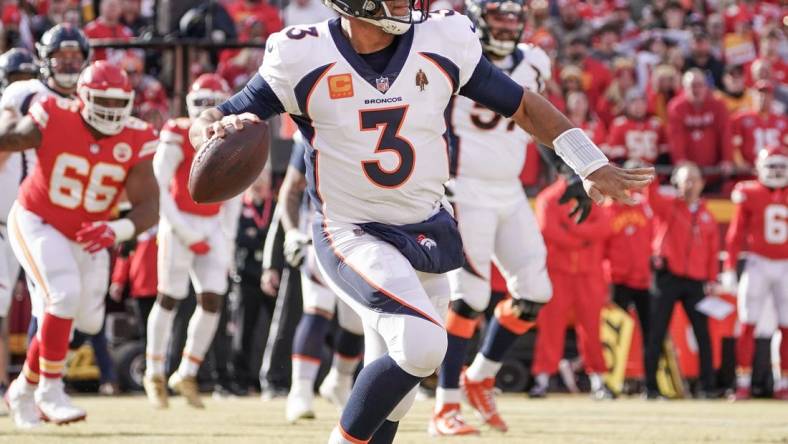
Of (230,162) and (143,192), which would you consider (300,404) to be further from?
(230,162)

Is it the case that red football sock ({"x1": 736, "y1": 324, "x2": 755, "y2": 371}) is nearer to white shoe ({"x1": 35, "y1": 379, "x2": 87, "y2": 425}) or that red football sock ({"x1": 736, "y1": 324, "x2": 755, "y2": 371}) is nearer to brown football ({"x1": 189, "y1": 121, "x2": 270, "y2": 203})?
white shoe ({"x1": 35, "y1": 379, "x2": 87, "y2": 425})

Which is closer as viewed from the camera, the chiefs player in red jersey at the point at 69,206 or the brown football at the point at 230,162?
the brown football at the point at 230,162

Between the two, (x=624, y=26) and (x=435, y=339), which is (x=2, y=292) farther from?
(x=624, y=26)

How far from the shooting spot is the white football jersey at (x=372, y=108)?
15.0ft

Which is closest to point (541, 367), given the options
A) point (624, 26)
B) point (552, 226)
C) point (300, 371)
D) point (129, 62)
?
point (552, 226)

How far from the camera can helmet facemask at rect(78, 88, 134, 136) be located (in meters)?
6.97

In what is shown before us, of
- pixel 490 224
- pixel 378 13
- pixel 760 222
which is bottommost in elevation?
pixel 760 222

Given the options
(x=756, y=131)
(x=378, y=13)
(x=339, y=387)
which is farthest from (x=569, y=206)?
(x=378, y=13)

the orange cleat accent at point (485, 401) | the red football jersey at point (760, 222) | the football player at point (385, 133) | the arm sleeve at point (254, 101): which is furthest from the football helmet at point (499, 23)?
the red football jersey at point (760, 222)

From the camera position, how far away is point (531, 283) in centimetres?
671

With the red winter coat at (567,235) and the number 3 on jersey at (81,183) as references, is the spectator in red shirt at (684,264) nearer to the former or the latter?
the red winter coat at (567,235)

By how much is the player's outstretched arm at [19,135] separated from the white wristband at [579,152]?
3121 millimetres

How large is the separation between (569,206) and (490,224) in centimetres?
465

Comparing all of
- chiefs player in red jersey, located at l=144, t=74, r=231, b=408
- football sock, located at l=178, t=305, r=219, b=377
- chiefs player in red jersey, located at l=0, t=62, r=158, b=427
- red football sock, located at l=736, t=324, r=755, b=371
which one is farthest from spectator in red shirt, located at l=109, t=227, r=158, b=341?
red football sock, located at l=736, t=324, r=755, b=371
